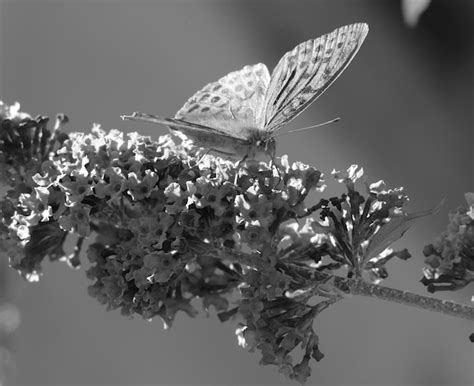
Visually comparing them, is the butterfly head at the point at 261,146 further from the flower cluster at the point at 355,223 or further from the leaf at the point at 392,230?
the leaf at the point at 392,230

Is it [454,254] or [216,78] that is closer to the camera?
[454,254]

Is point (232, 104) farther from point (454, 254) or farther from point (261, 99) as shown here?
point (454, 254)

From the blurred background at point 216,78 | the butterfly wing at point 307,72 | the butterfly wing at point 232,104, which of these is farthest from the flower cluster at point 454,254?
the blurred background at point 216,78

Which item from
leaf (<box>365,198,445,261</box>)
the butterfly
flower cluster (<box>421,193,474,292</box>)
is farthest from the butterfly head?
flower cluster (<box>421,193,474,292</box>)

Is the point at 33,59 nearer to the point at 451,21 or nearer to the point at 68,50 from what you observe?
the point at 68,50

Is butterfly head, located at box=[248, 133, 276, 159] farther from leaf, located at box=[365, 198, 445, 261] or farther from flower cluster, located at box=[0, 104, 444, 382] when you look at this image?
leaf, located at box=[365, 198, 445, 261]

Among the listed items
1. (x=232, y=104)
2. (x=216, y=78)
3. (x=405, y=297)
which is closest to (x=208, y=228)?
(x=232, y=104)

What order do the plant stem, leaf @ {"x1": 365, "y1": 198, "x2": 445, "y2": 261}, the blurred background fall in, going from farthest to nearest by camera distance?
the blurred background, leaf @ {"x1": 365, "y1": 198, "x2": 445, "y2": 261}, the plant stem
